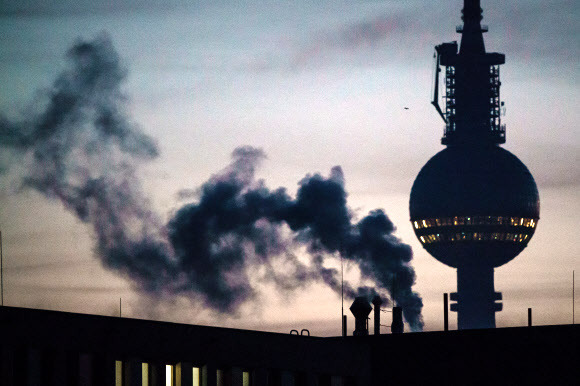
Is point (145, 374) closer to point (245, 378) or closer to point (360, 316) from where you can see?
point (245, 378)

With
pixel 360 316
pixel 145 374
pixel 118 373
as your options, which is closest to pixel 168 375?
pixel 145 374

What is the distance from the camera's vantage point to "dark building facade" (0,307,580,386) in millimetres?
42375

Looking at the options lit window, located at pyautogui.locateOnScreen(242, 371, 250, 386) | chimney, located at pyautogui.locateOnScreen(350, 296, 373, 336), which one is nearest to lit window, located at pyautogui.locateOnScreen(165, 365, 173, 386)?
lit window, located at pyautogui.locateOnScreen(242, 371, 250, 386)

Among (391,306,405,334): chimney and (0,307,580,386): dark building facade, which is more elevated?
(391,306,405,334): chimney

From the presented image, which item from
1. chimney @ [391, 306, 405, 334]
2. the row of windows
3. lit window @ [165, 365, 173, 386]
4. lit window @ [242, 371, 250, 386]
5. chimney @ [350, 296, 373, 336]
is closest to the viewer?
the row of windows

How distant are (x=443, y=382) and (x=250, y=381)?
1359cm

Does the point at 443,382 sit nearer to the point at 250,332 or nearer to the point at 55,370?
the point at 250,332

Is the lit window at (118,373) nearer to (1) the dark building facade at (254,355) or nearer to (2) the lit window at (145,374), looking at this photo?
(1) the dark building facade at (254,355)

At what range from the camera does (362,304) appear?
83188 mm

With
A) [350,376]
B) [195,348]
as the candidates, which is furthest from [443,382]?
[195,348]

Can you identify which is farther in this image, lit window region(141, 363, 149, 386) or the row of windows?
lit window region(141, 363, 149, 386)

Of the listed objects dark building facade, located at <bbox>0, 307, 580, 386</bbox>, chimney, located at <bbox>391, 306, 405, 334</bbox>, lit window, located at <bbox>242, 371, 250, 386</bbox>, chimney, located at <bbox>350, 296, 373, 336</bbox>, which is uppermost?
chimney, located at <bbox>391, 306, 405, 334</bbox>

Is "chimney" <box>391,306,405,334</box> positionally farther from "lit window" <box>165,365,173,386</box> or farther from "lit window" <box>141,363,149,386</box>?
"lit window" <box>141,363,149,386</box>

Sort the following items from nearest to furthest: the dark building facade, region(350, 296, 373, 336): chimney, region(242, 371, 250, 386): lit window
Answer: the dark building facade
region(242, 371, 250, 386): lit window
region(350, 296, 373, 336): chimney
